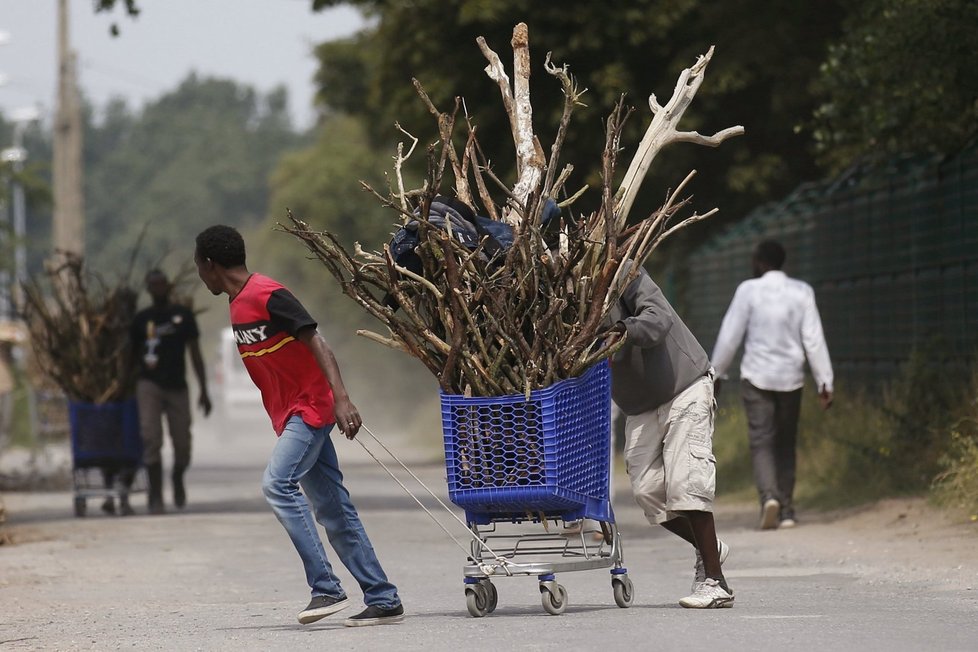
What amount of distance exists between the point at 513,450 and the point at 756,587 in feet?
8.04

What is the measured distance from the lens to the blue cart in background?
27.9ft

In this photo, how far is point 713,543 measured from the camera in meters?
9.09

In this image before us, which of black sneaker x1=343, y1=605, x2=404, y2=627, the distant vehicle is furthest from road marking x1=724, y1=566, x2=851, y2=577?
the distant vehicle

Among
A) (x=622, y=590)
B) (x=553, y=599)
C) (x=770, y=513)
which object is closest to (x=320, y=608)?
(x=553, y=599)

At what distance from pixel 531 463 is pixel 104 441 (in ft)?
31.5

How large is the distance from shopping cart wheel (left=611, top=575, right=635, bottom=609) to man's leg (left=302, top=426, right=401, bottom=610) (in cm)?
105

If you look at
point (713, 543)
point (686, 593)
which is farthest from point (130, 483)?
point (713, 543)

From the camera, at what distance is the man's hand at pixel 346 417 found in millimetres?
8578

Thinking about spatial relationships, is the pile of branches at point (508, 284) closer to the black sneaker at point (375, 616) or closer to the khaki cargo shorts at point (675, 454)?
the khaki cargo shorts at point (675, 454)

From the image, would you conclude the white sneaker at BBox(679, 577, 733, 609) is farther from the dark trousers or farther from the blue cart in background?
the dark trousers

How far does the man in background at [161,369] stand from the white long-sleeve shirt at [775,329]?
5012 millimetres

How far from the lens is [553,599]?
894 cm

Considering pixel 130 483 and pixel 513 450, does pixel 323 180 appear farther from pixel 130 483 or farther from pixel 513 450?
pixel 513 450

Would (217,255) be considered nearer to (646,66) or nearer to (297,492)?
(297,492)
